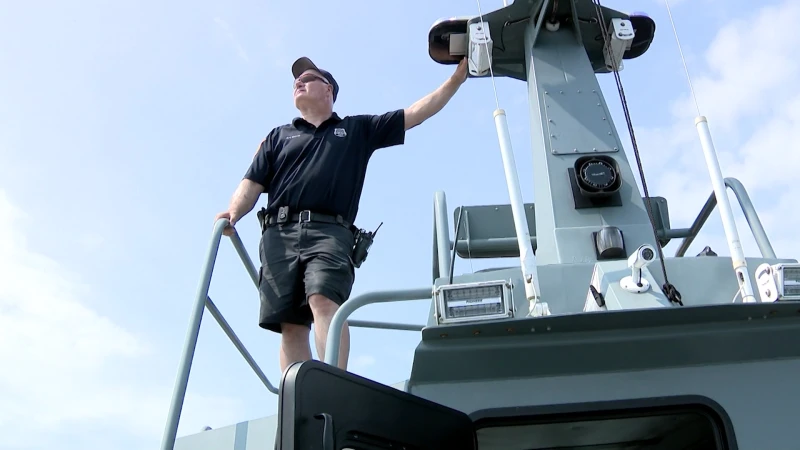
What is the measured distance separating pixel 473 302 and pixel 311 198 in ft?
4.27

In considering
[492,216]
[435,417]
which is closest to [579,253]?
[492,216]

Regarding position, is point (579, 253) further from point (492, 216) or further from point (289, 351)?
point (289, 351)

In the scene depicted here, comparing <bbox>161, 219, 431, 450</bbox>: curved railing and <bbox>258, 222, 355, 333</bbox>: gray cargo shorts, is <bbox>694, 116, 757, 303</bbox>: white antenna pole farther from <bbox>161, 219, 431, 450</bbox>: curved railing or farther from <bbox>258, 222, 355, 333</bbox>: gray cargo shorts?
<bbox>258, 222, 355, 333</bbox>: gray cargo shorts

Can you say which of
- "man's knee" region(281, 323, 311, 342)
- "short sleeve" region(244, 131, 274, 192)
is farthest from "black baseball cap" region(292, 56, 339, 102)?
"man's knee" region(281, 323, 311, 342)

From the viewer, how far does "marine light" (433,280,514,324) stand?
99.7 inches

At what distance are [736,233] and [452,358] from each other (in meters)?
1.11

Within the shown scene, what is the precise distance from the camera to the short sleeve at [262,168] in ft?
12.9

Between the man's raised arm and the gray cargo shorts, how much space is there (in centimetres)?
71

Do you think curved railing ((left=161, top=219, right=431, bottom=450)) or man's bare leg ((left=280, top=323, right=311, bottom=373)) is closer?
curved railing ((left=161, top=219, right=431, bottom=450))

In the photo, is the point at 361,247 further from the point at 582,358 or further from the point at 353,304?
the point at 582,358

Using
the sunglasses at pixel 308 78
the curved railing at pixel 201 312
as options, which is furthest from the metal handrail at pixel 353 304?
the sunglasses at pixel 308 78

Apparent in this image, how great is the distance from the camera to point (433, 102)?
12.7 ft

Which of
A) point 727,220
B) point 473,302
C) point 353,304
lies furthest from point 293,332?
point 727,220

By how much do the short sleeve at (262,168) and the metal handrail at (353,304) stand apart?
1.27m
